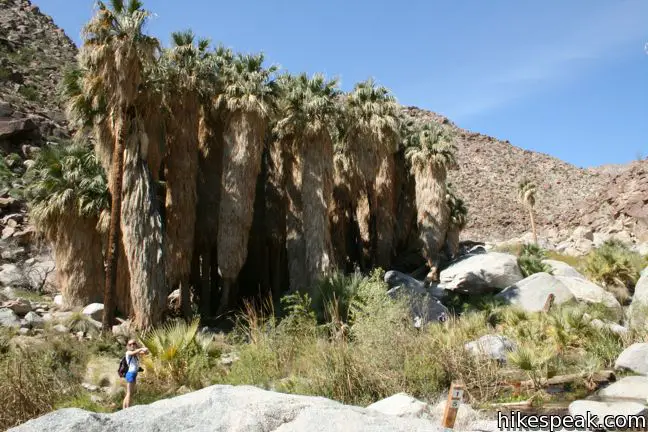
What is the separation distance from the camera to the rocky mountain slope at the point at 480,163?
124ft

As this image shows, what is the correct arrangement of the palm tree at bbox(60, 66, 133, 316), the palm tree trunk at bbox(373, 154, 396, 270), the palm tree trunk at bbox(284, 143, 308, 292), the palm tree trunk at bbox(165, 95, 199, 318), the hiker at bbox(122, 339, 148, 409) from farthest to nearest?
the palm tree trunk at bbox(373, 154, 396, 270) < the palm tree trunk at bbox(284, 143, 308, 292) < the palm tree trunk at bbox(165, 95, 199, 318) < the palm tree at bbox(60, 66, 133, 316) < the hiker at bbox(122, 339, 148, 409)

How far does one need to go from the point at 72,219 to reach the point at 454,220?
65.1 feet

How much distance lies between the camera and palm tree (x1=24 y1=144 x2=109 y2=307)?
814 inches

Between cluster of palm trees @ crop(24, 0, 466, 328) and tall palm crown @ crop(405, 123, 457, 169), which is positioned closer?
cluster of palm trees @ crop(24, 0, 466, 328)

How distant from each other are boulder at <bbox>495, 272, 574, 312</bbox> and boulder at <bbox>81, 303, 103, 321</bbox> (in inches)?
570

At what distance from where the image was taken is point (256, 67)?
2323 cm

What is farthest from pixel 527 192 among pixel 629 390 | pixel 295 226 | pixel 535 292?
pixel 629 390

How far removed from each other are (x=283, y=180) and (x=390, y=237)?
241 inches

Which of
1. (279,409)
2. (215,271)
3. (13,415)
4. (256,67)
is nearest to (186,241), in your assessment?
(215,271)

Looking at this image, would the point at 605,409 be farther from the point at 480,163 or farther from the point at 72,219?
the point at 480,163

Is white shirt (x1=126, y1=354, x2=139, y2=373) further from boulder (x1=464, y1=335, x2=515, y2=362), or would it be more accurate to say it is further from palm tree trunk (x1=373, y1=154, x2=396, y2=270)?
palm tree trunk (x1=373, y1=154, x2=396, y2=270)

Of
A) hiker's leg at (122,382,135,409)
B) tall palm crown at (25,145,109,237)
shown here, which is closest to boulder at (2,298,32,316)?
tall palm crown at (25,145,109,237)

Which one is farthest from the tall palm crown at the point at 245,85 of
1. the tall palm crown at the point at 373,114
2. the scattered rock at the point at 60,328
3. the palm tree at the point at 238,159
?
the scattered rock at the point at 60,328

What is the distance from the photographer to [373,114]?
84.4 feet
